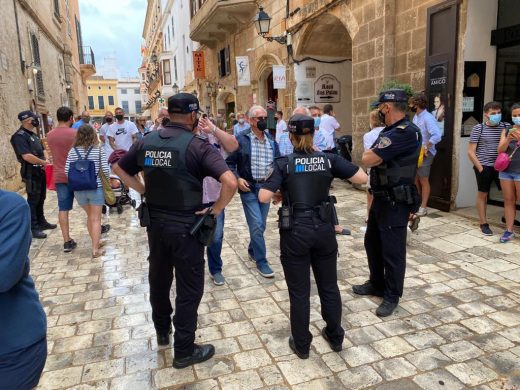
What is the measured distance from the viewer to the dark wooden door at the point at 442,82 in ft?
20.4

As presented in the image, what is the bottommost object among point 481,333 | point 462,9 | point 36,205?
point 481,333

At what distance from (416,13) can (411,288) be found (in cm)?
507

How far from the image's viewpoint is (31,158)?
19.6ft

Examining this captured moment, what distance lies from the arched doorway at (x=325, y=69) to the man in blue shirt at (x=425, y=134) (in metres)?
4.84

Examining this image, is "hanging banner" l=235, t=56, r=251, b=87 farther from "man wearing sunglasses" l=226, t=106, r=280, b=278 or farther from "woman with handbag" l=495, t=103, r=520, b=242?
"man wearing sunglasses" l=226, t=106, r=280, b=278

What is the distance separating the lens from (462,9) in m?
6.07

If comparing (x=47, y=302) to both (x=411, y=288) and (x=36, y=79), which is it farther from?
(x=36, y=79)

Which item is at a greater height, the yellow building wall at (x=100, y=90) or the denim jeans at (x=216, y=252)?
the yellow building wall at (x=100, y=90)

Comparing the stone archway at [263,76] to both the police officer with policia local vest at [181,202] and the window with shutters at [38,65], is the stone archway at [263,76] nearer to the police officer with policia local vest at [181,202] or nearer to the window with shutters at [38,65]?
the window with shutters at [38,65]

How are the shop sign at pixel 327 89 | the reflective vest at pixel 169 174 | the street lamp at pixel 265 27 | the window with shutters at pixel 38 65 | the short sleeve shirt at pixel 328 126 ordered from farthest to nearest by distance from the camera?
the window with shutters at pixel 38 65, the shop sign at pixel 327 89, the street lamp at pixel 265 27, the short sleeve shirt at pixel 328 126, the reflective vest at pixel 169 174

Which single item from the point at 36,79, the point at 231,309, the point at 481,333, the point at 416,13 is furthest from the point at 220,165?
the point at 36,79

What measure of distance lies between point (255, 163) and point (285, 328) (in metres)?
1.76

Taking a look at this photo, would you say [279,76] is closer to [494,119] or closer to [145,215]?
[494,119]

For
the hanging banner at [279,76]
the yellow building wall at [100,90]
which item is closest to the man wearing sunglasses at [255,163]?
the hanging banner at [279,76]
